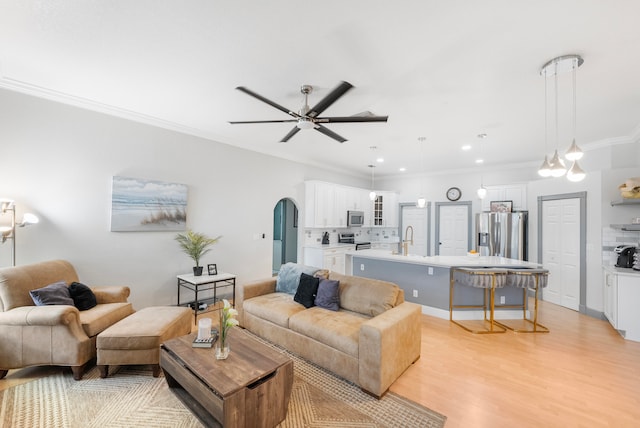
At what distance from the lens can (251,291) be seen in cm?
375

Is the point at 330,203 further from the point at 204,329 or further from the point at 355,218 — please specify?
the point at 204,329

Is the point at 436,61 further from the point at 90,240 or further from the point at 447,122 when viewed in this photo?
the point at 90,240

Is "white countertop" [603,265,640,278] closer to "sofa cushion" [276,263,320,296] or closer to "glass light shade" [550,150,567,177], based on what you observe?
"glass light shade" [550,150,567,177]

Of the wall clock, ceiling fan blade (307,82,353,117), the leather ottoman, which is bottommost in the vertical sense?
the leather ottoman

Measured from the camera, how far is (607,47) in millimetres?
2168

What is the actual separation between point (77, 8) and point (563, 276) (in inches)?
290

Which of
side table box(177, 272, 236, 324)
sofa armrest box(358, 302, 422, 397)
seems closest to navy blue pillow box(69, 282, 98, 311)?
side table box(177, 272, 236, 324)

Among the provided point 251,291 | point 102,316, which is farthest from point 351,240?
point 102,316

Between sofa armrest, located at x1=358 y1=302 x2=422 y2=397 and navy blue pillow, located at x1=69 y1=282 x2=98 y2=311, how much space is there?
2932 millimetres

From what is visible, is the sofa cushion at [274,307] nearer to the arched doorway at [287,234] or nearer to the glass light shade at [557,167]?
the glass light shade at [557,167]

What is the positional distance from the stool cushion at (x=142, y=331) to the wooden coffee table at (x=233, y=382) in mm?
280

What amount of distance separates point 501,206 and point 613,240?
6.31ft

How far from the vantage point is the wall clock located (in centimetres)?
696

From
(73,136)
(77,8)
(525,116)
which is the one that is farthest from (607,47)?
(73,136)
